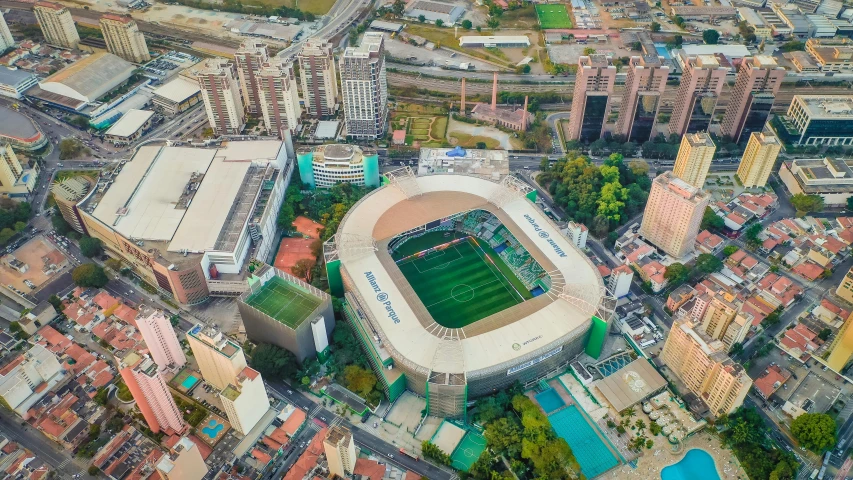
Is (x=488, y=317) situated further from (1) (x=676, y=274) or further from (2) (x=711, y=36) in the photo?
(2) (x=711, y=36)

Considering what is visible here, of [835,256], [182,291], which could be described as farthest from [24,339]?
[835,256]

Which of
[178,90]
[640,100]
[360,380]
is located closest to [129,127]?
[178,90]

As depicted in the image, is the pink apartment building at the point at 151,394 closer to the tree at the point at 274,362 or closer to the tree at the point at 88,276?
the tree at the point at 274,362

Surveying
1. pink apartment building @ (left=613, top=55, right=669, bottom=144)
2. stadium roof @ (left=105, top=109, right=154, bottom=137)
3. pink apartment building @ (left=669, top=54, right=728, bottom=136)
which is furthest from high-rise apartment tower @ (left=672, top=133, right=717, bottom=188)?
stadium roof @ (left=105, top=109, right=154, bottom=137)

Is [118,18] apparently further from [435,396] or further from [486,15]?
[435,396]

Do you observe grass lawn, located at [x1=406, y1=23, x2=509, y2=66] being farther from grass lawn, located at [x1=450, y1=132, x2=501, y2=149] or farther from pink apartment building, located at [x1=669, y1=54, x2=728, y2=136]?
pink apartment building, located at [x1=669, y1=54, x2=728, y2=136]

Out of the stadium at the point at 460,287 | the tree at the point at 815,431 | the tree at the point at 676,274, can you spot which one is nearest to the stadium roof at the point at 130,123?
the stadium at the point at 460,287
